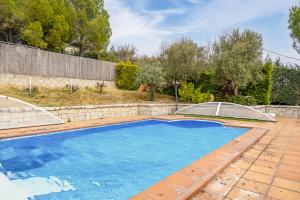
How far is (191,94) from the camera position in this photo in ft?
53.5

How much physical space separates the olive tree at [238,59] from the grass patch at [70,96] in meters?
4.31

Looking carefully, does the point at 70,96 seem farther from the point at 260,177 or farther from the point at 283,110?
the point at 283,110

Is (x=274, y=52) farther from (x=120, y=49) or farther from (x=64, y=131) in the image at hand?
(x=64, y=131)

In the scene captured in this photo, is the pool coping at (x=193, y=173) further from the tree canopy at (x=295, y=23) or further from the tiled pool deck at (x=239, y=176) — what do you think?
the tree canopy at (x=295, y=23)

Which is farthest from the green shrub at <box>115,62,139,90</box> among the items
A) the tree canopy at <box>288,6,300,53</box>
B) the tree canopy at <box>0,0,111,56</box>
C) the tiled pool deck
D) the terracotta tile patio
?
the terracotta tile patio

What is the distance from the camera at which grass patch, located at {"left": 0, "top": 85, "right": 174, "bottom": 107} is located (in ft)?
37.1

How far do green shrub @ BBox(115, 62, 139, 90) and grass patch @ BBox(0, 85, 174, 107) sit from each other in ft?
2.43

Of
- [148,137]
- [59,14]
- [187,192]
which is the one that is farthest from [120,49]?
[187,192]

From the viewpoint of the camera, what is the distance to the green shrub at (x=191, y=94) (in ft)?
53.3

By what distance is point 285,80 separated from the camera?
16.4m

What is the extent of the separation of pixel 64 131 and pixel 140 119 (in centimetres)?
468

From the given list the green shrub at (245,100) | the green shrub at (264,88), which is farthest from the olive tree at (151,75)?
the green shrub at (264,88)

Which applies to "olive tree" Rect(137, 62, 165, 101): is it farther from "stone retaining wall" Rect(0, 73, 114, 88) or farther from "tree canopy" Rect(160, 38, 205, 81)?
"stone retaining wall" Rect(0, 73, 114, 88)

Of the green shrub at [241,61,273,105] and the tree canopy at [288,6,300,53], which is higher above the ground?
the tree canopy at [288,6,300,53]
